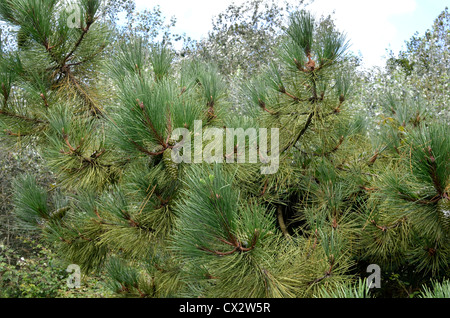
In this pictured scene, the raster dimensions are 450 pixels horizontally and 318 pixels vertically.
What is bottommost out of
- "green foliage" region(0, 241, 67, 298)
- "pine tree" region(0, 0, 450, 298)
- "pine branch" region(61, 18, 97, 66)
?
"green foliage" region(0, 241, 67, 298)

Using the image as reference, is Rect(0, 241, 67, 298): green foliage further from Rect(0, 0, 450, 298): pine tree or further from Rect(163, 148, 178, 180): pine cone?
Rect(163, 148, 178, 180): pine cone

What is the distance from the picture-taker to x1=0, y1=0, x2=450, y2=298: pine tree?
159 cm

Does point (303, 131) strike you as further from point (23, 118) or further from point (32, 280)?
point (32, 280)

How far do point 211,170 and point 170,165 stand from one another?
40cm

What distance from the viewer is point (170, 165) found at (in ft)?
6.56

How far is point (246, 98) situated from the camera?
2.60 m

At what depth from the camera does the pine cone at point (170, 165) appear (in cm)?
195

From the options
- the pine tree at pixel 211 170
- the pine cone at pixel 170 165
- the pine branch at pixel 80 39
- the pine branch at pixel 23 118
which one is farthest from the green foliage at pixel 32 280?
the pine cone at pixel 170 165

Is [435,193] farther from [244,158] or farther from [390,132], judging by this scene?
[390,132]

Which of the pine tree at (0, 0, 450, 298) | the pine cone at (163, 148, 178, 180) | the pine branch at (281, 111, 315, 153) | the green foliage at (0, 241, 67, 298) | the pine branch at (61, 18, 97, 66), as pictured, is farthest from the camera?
the green foliage at (0, 241, 67, 298)

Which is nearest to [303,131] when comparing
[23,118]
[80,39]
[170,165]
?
[170,165]

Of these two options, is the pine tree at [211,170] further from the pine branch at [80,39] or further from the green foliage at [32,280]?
the green foliage at [32,280]

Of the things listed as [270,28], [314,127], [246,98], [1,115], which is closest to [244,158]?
[314,127]

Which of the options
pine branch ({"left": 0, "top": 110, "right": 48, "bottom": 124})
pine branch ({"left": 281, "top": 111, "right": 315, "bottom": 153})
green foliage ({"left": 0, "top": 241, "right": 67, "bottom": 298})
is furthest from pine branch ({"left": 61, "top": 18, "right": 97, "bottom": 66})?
green foliage ({"left": 0, "top": 241, "right": 67, "bottom": 298})
